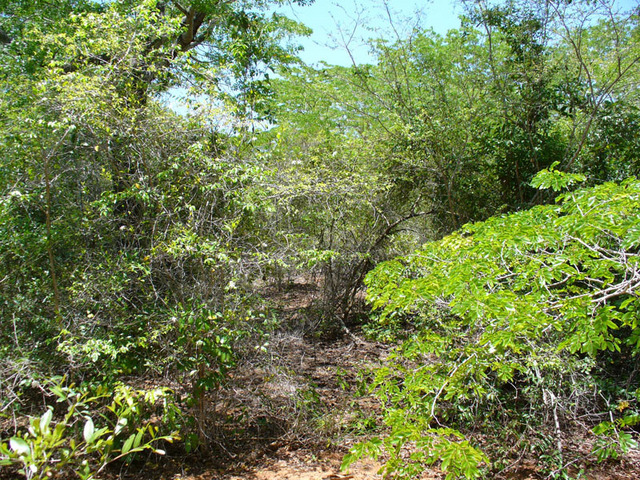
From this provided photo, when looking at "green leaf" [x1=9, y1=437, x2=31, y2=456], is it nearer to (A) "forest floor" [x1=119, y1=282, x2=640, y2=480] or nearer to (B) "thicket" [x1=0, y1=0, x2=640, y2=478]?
(B) "thicket" [x1=0, y1=0, x2=640, y2=478]

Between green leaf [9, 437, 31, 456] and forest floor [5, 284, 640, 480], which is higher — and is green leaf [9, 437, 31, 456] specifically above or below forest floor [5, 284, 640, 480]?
above

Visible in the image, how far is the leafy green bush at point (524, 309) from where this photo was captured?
2357mm

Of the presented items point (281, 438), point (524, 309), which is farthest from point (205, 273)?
point (524, 309)

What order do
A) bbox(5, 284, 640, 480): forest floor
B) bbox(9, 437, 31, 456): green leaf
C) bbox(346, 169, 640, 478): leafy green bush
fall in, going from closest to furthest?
1. bbox(9, 437, 31, 456): green leaf
2. bbox(346, 169, 640, 478): leafy green bush
3. bbox(5, 284, 640, 480): forest floor

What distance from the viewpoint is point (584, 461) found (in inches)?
163

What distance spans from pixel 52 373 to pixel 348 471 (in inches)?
105

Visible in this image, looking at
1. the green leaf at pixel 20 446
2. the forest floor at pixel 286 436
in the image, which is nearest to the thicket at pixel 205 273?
the green leaf at pixel 20 446

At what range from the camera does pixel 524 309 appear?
7.72 feet

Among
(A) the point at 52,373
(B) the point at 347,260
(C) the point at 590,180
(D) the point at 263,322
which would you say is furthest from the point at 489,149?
(A) the point at 52,373

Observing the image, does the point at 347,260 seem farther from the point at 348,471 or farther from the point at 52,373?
the point at 52,373

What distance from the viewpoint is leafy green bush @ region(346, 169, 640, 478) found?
2357 millimetres

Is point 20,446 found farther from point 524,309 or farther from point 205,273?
point 205,273

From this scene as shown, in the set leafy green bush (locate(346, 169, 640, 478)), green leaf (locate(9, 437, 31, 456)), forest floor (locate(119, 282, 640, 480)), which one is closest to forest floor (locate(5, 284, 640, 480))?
forest floor (locate(119, 282, 640, 480))

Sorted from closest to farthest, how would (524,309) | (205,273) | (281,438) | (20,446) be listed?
(20,446), (524,309), (205,273), (281,438)
